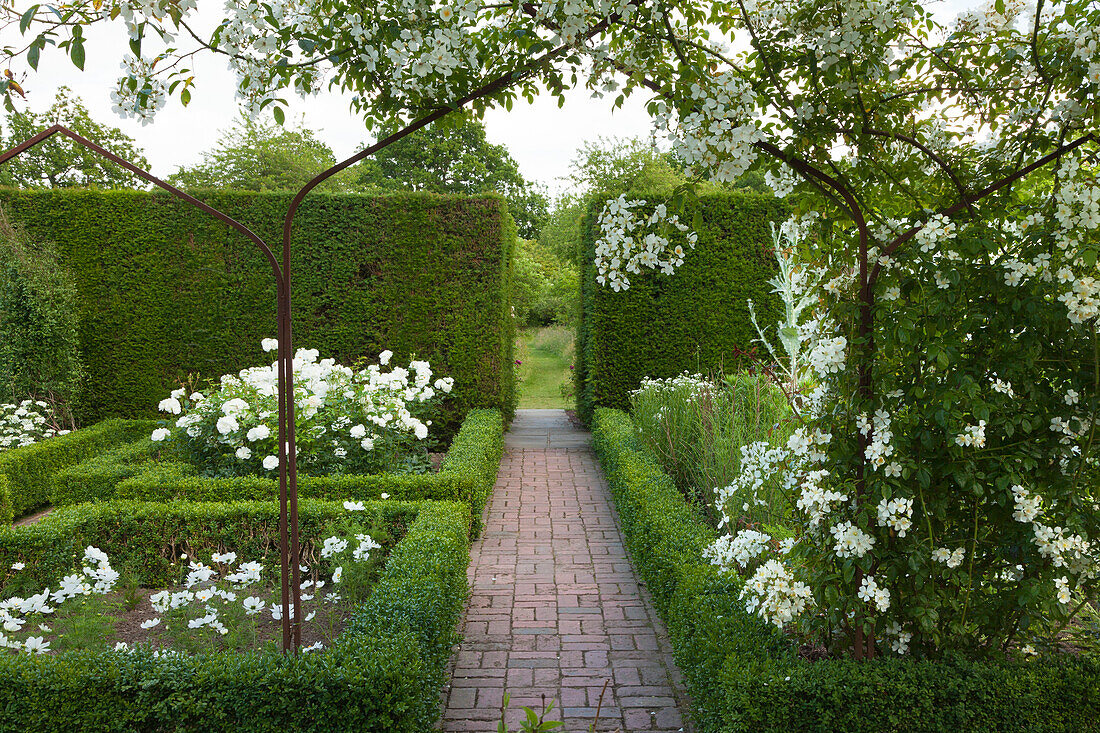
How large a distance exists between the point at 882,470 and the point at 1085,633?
1.49 m

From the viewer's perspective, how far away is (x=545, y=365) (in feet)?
64.3

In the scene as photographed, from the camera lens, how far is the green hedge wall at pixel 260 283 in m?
8.23

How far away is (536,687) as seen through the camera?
318 centimetres

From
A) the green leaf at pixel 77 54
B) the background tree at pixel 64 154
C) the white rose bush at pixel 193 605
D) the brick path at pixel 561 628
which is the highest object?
the background tree at pixel 64 154

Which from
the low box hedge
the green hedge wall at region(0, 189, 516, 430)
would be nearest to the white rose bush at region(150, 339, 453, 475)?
the low box hedge

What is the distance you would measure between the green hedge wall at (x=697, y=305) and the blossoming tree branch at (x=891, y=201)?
6.34 metres

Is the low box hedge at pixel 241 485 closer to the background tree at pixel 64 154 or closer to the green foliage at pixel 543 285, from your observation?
the green foliage at pixel 543 285

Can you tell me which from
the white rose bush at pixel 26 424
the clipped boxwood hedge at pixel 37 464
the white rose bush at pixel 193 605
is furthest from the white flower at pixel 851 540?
the white rose bush at pixel 26 424

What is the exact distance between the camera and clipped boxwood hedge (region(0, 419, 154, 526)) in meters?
5.78

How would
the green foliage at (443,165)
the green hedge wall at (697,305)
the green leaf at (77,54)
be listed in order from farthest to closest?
the green foliage at (443,165) < the green hedge wall at (697,305) < the green leaf at (77,54)

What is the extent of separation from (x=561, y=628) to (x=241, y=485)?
97.5 inches

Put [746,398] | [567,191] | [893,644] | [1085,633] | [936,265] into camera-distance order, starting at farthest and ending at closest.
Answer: [567,191] → [746,398] → [1085,633] → [893,644] → [936,265]

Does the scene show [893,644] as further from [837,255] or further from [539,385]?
[539,385]

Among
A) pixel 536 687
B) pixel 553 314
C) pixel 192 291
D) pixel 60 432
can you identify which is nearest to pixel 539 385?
pixel 553 314
